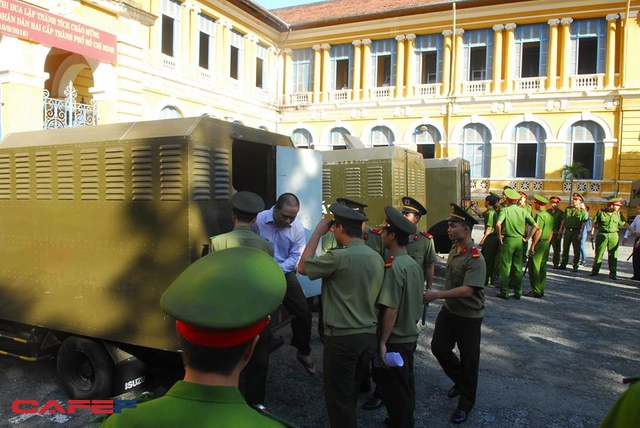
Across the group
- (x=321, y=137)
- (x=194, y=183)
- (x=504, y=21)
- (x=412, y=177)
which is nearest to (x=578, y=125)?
(x=504, y=21)

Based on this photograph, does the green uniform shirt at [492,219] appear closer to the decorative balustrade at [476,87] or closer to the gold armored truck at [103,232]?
the gold armored truck at [103,232]

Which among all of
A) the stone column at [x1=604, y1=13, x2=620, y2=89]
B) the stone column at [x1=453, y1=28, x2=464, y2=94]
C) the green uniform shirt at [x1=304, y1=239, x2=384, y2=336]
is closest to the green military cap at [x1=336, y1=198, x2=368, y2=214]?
the green uniform shirt at [x1=304, y1=239, x2=384, y2=336]

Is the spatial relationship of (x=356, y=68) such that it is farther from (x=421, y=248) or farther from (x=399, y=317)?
(x=399, y=317)

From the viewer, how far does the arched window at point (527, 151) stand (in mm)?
22047

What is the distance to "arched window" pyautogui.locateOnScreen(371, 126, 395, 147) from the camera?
2431 centimetres

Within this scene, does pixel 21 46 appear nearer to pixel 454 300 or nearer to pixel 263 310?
pixel 454 300

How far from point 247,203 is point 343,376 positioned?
5.06ft

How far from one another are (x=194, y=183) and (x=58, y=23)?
8714 mm

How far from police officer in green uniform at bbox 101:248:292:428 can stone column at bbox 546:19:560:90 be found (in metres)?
23.6

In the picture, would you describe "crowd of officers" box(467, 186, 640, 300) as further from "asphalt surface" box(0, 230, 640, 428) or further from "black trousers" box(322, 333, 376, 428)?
"black trousers" box(322, 333, 376, 428)

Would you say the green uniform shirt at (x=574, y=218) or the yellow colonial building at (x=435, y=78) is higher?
the yellow colonial building at (x=435, y=78)

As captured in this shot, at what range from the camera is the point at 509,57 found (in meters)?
22.0

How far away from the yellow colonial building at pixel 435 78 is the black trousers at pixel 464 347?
1542 cm

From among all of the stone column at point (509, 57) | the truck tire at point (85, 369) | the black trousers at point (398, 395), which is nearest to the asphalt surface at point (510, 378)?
the truck tire at point (85, 369)
